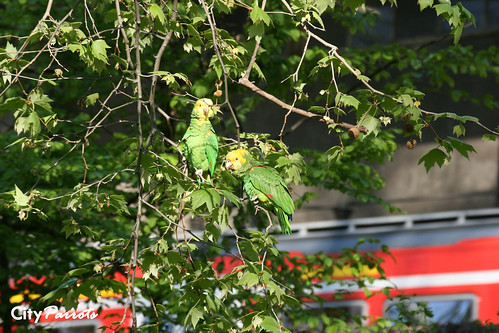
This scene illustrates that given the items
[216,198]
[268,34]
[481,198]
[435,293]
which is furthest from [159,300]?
[481,198]

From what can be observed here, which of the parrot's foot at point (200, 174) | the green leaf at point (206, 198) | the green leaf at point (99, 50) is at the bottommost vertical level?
the green leaf at point (206, 198)

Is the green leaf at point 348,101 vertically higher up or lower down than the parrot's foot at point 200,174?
higher up

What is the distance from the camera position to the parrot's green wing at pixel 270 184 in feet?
9.68

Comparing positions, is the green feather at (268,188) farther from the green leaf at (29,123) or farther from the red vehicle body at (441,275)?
the red vehicle body at (441,275)

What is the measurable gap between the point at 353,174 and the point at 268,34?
4.53ft

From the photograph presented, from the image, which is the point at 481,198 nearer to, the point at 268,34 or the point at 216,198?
the point at 268,34

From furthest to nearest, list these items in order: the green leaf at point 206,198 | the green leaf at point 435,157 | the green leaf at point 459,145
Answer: the green leaf at point 435,157 → the green leaf at point 459,145 → the green leaf at point 206,198

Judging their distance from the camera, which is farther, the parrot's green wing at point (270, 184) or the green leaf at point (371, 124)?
the green leaf at point (371, 124)

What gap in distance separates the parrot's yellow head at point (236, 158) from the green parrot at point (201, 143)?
0.20 ft

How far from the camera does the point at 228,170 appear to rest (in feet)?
10.1

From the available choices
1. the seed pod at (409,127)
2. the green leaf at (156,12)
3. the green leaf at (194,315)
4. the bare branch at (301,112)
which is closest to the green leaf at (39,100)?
the green leaf at (156,12)

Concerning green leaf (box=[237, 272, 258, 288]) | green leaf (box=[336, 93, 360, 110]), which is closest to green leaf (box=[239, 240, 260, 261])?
green leaf (box=[237, 272, 258, 288])

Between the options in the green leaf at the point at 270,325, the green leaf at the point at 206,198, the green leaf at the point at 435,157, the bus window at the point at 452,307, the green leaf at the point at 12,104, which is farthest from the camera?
the bus window at the point at 452,307

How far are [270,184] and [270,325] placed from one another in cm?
52
